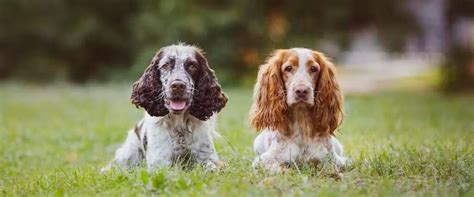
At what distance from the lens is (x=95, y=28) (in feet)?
87.2

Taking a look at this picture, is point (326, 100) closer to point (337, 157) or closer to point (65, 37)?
point (337, 157)

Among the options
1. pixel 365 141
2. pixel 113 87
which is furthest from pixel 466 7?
pixel 365 141

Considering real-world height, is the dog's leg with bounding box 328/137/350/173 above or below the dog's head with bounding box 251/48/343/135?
below

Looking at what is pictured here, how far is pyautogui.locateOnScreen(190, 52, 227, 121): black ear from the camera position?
8.05 metres

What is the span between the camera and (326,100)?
7855 mm

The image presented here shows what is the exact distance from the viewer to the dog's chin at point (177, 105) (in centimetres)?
781

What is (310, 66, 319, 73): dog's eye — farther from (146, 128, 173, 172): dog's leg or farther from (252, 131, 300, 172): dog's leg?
(146, 128, 173, 172): dog's leg

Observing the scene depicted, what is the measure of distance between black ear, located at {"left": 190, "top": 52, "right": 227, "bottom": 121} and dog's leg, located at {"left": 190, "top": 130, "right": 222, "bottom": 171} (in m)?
0.18

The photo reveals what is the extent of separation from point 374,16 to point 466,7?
9.56 ft

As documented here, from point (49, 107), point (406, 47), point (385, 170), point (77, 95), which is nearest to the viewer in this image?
point (385, 170)

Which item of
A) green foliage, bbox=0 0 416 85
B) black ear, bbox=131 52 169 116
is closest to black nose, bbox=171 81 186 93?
black ear, bbox=131 52 169 116

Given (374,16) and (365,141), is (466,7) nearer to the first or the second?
(374,16)

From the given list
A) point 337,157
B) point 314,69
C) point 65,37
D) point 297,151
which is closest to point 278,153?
point 297,151

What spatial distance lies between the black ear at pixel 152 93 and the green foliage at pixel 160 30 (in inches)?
625
